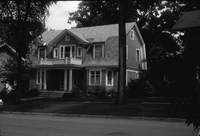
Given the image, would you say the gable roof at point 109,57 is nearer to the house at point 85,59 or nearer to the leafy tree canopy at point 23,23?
the house at point 85,59

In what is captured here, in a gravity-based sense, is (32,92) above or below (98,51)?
below

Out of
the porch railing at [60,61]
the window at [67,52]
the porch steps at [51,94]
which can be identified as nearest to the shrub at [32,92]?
the porch steps at [51,94]

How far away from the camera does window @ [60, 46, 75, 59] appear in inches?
1399

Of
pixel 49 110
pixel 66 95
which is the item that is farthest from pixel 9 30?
pixel 66 95

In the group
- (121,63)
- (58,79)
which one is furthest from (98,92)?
(121,63)

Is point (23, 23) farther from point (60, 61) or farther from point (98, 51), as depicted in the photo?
point (98, 51)

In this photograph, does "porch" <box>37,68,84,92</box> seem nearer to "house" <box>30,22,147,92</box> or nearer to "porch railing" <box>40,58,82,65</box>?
"house" <box>30,22,147,92</box>

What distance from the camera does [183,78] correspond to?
69.5 inches

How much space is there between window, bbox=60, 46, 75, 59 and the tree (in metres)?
12.0

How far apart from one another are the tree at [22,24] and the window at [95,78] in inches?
468

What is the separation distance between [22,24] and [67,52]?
47.4ft

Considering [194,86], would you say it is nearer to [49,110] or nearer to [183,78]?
[183,78]

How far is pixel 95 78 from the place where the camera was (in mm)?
33906

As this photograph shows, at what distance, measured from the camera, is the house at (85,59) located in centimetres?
3353
